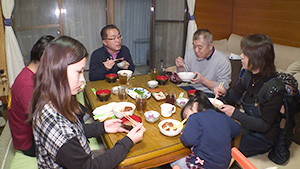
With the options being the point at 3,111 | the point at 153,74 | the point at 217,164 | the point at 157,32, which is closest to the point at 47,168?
the point at 217,164

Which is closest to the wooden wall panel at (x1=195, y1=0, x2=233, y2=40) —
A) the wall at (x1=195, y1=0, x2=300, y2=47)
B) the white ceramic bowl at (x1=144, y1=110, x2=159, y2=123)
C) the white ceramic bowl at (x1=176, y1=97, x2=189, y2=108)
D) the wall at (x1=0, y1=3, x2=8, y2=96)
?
the wall at (x1=195, y1=0, x2=300, y2=47)

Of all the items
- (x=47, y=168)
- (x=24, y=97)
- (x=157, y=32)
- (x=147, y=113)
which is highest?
(x=157, y=32)

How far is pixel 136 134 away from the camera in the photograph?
53.8 inches

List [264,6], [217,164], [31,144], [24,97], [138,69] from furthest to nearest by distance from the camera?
[138,69], [264,6], [31,144], [24,97], [217,164]

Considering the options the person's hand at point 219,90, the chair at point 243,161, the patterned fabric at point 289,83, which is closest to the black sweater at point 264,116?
the patterned fabric at point 289,83

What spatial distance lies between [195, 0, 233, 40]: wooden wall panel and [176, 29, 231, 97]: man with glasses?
2.39 metres

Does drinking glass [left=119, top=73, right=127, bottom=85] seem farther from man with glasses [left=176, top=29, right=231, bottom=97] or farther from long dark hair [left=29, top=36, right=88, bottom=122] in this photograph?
long dark hair [left=29, top=36, right=88, bottom=122]

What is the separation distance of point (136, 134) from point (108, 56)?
167cm

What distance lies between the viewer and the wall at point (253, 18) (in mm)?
3857

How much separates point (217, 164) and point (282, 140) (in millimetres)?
693

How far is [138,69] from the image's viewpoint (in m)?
5.61

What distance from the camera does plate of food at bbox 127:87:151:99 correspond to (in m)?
2.03

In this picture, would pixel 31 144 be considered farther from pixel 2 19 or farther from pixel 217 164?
pixel 2 19

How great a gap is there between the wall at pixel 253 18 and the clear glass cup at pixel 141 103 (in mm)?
3286
